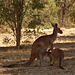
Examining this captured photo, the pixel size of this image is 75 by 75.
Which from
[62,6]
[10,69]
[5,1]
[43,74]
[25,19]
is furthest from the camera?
[62,6]

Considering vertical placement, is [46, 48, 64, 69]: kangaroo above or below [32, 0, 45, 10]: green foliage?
below

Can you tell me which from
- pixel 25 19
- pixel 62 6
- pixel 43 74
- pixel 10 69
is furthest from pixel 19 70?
pixel 62 6

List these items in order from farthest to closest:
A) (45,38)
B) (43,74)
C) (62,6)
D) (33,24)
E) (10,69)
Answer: (62,6), (33,24), (45,38), (10,69), (43,74)

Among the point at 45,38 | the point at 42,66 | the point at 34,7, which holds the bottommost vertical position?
the point at 42,66

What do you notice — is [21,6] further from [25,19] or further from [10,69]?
[10,69]

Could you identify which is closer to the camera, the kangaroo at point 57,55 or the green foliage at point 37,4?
the kangaroo at point 57,55

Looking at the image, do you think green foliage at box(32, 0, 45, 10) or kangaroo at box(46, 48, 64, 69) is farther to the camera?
green foliage at box(32, 0, 45, 10)

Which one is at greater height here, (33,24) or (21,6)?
(21,6)

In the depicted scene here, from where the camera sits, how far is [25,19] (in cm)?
1502

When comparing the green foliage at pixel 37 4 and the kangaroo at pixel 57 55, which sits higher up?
the green foliage at pixel 37 4

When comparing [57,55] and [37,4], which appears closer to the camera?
[57,55]

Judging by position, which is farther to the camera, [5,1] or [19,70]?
[5,1]

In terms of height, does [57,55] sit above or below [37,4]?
below

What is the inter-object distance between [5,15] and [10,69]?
20.6ft
